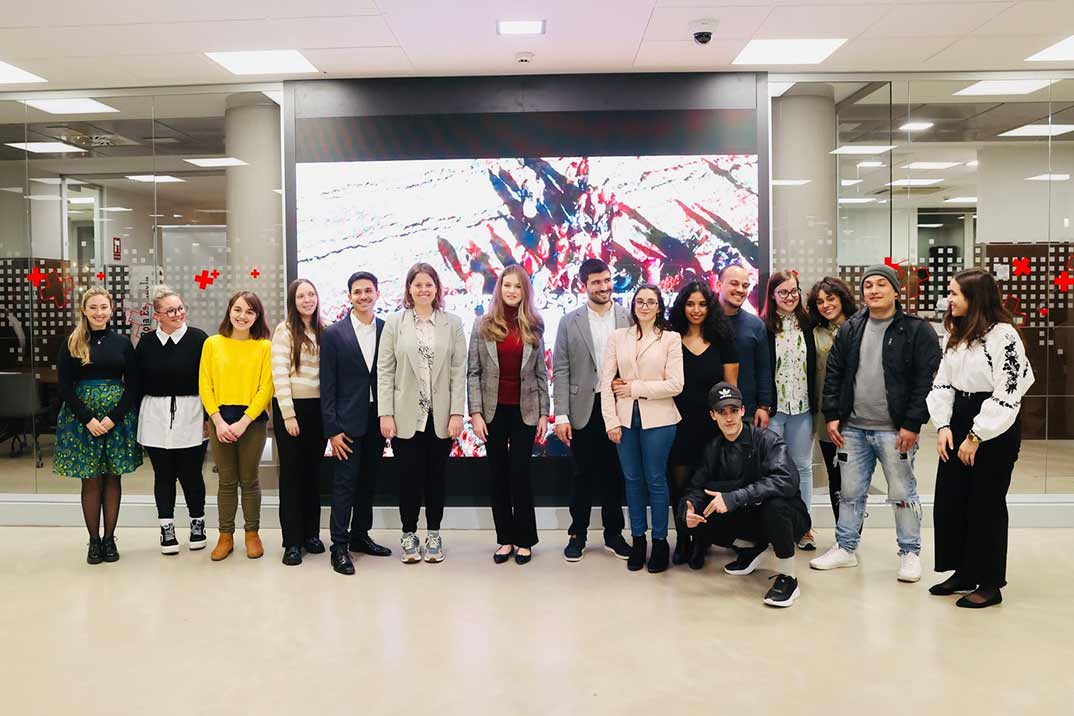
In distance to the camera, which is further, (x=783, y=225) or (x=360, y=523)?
(x=783, y=225)

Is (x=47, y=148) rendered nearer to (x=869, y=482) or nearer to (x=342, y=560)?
(x=342, y=560)

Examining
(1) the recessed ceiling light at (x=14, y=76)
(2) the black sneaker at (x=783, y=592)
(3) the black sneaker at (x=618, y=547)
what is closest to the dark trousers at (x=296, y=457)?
(3) the black sneaker at (x=618, y=547)

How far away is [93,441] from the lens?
4.51m

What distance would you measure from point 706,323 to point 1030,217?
9.05ft

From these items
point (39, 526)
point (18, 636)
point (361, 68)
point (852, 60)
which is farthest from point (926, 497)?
point (39, 526)

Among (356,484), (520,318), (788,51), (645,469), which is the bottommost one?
(356,484)

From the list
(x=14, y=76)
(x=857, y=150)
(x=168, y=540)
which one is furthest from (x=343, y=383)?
(x=857, y=150)

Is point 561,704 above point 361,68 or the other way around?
the other way around

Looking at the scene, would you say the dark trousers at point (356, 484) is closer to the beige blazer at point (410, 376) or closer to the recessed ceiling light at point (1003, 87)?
the beige blazer at point (410, 376)

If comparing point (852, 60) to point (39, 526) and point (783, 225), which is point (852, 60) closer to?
point (783, 225)

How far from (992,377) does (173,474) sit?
433cm

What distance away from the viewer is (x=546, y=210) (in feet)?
16.8

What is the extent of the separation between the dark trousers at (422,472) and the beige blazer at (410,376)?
0.06 m

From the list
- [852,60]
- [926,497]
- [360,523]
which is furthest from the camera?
[926,497]
